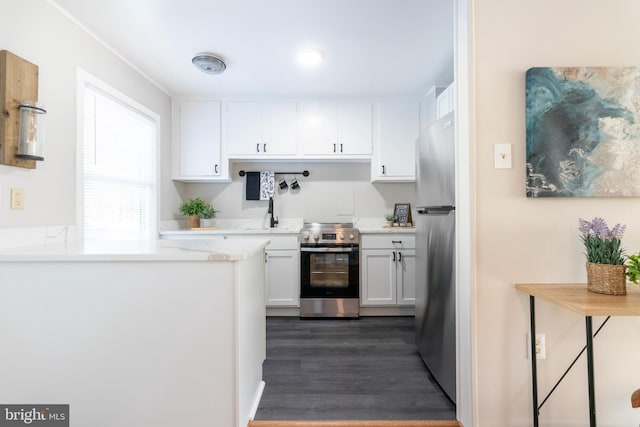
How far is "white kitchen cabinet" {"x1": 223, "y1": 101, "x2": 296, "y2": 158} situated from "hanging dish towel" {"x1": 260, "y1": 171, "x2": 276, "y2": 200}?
338 millimetres

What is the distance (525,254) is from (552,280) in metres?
0.19

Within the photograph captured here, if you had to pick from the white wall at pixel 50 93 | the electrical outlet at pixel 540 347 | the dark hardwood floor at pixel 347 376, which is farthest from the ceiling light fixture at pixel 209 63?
the electrical outlet at pixel 540 347

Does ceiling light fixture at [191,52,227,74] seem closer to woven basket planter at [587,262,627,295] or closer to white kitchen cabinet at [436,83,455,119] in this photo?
white kitchen cabinet at [436,83,455,119]

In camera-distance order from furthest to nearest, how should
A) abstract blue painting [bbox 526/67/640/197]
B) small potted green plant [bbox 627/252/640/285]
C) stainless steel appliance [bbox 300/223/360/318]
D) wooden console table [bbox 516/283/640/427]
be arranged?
stainless steel appliance [bbox 300/223/360/318] → abstract blue painting [bbox 526/67/640/197] → small potted green plant [bbox 627/252/640/285] → wooden console table [bbox 516/283/640/427]

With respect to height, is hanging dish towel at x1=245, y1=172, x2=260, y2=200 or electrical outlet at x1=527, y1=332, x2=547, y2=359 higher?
hanging dish towel at x1=245, y1=172, x2=260, y2=200

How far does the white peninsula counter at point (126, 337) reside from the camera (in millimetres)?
1295

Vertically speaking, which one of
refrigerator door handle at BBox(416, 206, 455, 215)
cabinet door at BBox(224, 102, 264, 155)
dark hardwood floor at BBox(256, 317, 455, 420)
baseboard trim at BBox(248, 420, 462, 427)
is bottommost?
baseboard trim at BBox(248, 420, 462, 427)

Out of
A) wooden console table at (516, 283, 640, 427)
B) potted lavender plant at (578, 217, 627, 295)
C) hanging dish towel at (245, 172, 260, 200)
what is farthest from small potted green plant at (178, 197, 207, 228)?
potted lavender plant at (578, 217, 627, 295)

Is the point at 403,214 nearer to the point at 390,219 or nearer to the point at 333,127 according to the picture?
the point at 390,219

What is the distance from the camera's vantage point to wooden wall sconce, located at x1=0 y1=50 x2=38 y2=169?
1455 mm

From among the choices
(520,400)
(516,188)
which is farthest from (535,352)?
(516,188)

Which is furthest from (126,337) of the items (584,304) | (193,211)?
(193,211)

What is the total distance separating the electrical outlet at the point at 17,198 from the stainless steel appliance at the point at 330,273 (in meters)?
2.10

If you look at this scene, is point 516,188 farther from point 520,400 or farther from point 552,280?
point 520,400
